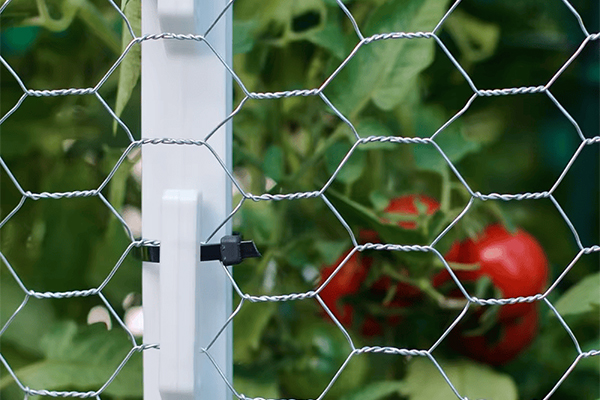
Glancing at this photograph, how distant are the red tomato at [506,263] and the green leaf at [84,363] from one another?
16 cm

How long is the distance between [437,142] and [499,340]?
0.10m

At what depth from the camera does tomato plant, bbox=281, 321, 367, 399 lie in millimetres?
383

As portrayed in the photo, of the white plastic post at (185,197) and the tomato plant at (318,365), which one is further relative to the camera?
the tomato plant at (318,365)

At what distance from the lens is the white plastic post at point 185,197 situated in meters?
0.28

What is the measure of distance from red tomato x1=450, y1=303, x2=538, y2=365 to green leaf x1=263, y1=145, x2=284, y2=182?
0.39 feet

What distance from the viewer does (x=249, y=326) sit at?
38cm

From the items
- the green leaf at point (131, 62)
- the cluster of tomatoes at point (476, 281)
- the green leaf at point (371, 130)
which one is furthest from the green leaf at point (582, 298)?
the green leaf at point (131, 62)

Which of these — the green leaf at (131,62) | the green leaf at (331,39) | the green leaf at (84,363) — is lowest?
the green leaf at (84,363)

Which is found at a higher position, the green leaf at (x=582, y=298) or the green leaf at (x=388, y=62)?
the green leaf at (x=388, y=62)

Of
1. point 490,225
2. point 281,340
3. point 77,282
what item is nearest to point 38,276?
point 77,282

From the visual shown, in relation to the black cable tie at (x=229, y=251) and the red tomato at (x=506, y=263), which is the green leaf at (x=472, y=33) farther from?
the black cable tie at (x=229, y=251)

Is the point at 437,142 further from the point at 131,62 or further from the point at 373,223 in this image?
the point at 131,62

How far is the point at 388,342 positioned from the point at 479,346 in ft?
0.15

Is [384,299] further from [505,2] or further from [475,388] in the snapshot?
[505,2]
